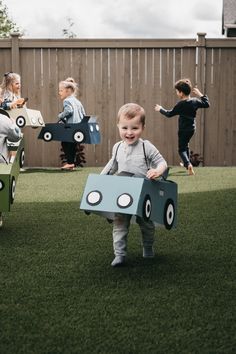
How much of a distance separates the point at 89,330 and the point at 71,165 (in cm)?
718

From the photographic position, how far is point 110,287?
11.5 feet

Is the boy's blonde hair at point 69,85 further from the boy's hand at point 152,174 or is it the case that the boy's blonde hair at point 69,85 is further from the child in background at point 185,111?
the boy's hand at point 152,174

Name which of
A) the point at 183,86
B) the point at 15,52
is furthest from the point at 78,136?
the point at 15,52

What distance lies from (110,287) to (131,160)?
0.86 meters

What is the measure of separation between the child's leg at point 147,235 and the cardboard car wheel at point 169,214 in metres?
0.13

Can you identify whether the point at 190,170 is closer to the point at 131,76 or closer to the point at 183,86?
the point at 183,86

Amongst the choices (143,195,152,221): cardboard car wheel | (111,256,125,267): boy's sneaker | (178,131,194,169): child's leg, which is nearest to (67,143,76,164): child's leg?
(178,131,194,169): child's leg

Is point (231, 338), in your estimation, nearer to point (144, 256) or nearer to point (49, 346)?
point (49, 346)

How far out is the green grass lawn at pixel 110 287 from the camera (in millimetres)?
2729

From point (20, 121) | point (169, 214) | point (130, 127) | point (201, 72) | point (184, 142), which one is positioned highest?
point (130, 127)

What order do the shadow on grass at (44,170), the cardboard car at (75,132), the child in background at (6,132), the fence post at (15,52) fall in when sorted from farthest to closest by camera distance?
1. the fence post at (15,52)
2. the shadow on grass at (44,170)
3. the cardboard car at (75,132)
4. the child in background at (6,132)

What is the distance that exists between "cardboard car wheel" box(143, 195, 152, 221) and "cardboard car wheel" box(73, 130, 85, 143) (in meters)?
5.77

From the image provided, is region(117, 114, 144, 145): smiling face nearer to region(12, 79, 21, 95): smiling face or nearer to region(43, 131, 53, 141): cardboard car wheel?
region(12, 79, 21, 95): smiling face

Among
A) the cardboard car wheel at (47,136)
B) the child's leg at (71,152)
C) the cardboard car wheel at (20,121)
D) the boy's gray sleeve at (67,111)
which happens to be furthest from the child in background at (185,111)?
the cardboard car wheel at (20,121)
